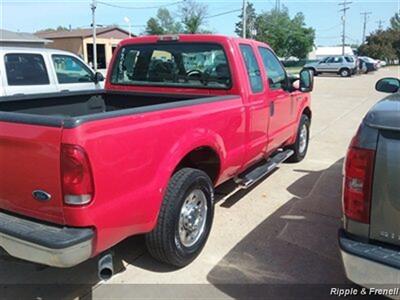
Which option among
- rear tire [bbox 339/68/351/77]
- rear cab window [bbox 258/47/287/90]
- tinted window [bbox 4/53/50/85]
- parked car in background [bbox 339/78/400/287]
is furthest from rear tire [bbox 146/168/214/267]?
rear tire [bbox 339/68/351/77]

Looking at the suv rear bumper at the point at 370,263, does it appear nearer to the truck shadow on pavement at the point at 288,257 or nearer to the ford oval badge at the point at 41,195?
the truck shadow on pavement at the point at 288,257

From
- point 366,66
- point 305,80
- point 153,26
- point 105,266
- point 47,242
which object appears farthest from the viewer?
point 153,26

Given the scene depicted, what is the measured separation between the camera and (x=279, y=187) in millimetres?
5848

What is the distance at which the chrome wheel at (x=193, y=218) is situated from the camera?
3719 millimetres

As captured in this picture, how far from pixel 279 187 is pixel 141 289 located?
294 centimetres

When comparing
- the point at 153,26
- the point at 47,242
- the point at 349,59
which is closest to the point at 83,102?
the point at 47,242

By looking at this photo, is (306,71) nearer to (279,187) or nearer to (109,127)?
(279,187)

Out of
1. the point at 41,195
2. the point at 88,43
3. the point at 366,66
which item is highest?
the point at 88,43

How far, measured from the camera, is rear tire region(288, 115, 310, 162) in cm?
688

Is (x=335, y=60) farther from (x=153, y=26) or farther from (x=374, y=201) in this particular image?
(x=153, y=26)

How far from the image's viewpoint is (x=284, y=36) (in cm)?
7925

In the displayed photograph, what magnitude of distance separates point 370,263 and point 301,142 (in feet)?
15.5

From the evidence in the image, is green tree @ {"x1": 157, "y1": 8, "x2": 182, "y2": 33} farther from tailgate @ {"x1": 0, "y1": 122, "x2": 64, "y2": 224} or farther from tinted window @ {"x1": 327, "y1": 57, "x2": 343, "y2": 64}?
tailgate @ {"x1": 0, "y1": 122, "x2": 64, "y2": 224}

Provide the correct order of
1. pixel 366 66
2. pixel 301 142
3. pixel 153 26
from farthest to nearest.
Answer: pixel 153 26 → pixel 366 66 → pixel 301 142
